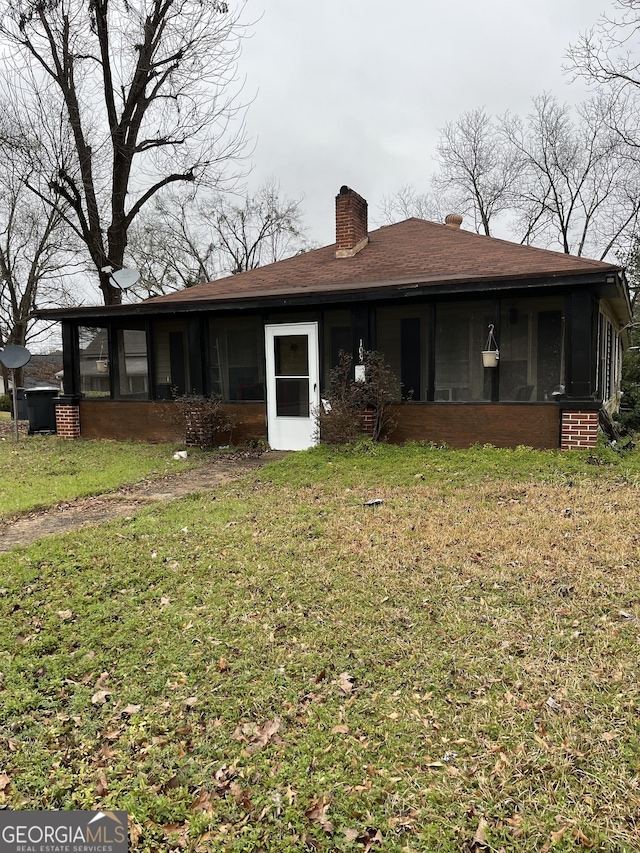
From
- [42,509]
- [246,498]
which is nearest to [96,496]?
[42,509]

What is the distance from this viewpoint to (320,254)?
12.4 m

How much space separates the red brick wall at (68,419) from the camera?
11438 millimetres

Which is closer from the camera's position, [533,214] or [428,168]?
[533,214]

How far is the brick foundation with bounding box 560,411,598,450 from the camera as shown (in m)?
7.63

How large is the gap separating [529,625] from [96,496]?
535cm

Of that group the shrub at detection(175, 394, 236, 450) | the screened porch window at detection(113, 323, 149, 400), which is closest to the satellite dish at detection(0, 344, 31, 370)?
the screened porch window at detection(113, 323, 149, 400)

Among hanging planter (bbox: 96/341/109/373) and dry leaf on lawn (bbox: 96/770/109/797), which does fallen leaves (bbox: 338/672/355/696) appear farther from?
hanging planter (bbox: 96/341/109/373)

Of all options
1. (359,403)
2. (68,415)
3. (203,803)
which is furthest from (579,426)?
(68,415)

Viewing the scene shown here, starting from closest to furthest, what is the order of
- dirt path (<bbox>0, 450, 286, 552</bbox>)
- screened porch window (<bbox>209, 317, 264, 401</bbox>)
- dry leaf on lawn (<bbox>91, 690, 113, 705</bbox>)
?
1. dry leaf on lawn (<bbox>91, 690, 113, 705</bbox>)
2. dirt path (<bbox>0, 450, 286, 552</bbox>)
3. screened porch window (<bbox>209, 317, 264, 401</bbox>)

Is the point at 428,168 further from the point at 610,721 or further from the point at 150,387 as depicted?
the point at 610,721

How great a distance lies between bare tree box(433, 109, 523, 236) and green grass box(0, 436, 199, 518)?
79.1ft

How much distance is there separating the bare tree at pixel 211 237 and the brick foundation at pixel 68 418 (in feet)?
68.5

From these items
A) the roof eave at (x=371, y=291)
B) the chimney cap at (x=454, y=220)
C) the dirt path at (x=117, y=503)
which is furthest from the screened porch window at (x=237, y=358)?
the chimney cap at (x=454, y=220)

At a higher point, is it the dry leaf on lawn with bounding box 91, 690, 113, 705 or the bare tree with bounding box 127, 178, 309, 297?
the bare tree with bounding box 127, 178, 309, 297
